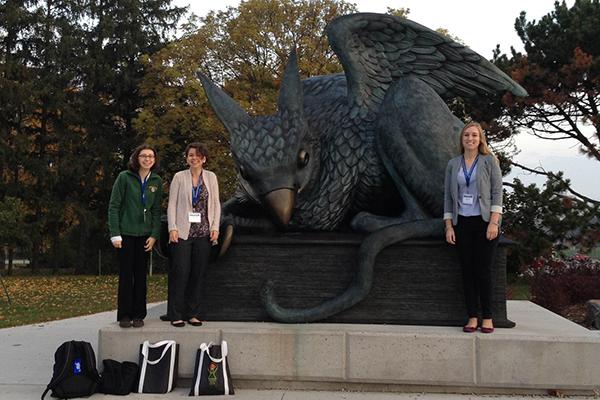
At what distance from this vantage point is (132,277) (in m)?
4.46

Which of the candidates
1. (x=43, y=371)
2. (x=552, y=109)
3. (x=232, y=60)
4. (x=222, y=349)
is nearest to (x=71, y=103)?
(x=232, y=60)

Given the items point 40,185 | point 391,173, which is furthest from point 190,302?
point 40,185

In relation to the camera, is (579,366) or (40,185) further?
(40,185)

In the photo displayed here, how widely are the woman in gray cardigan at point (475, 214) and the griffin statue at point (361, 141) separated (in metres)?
0.39

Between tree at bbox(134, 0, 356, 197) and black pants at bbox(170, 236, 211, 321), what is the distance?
15728 millimetres

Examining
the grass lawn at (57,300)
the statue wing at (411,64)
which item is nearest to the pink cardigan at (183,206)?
the statue wing at (411,64)

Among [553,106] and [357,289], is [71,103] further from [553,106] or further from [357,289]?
[357,289]

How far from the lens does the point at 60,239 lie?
2908 centimetres

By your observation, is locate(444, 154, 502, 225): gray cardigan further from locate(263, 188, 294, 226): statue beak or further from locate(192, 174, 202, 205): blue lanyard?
locate(192, 174, 202, 205): blue lanyard

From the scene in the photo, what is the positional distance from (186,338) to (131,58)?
2457cm

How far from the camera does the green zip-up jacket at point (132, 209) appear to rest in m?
4.38

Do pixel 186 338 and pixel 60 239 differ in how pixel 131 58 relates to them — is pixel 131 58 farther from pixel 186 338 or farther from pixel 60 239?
pixel 186 338

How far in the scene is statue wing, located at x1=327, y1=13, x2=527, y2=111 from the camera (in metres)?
5.14

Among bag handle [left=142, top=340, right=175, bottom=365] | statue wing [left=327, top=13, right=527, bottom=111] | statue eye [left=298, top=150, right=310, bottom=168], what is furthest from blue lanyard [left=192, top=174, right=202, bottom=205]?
statue wing [left=327, top=13, right=527, bottom=111]
